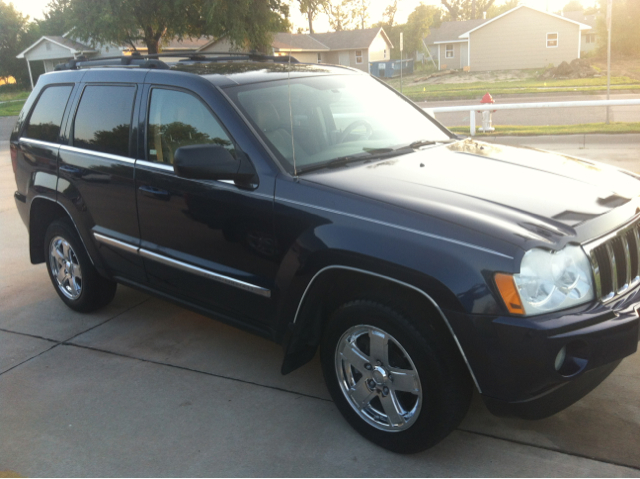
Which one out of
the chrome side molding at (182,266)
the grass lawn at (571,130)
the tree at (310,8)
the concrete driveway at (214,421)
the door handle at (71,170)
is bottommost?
the concrete driveway at (214,421)

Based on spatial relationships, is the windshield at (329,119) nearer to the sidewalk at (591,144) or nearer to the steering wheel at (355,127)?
the steering wheel at (355,127)

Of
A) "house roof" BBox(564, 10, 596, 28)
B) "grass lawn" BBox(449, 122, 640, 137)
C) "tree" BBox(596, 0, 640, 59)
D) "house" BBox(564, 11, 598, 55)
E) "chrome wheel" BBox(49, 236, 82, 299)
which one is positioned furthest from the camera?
"house roof" BBox(564, 10, 596, 28)

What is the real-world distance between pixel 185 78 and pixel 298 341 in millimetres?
1783

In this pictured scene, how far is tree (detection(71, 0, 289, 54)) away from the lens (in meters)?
20.6

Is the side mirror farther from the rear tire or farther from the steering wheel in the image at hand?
the rear tire

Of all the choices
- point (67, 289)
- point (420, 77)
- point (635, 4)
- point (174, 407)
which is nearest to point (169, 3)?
point (67, 289)

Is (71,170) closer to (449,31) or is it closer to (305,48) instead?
(305,48)

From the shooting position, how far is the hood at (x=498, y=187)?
283cm

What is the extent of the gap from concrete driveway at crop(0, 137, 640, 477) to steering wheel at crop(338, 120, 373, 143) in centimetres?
152

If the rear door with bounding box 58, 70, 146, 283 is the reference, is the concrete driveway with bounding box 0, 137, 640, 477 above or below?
below

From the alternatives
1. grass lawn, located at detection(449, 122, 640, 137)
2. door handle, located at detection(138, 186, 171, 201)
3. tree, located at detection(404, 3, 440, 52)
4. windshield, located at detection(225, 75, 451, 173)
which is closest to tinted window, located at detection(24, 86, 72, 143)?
door handle, located at detection(138, 186, 171, 201)

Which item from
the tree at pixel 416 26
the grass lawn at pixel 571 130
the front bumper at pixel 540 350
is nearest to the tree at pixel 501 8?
the tree at pixel 416 26

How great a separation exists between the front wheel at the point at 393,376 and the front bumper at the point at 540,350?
16cm

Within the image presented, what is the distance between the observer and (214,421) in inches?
142
